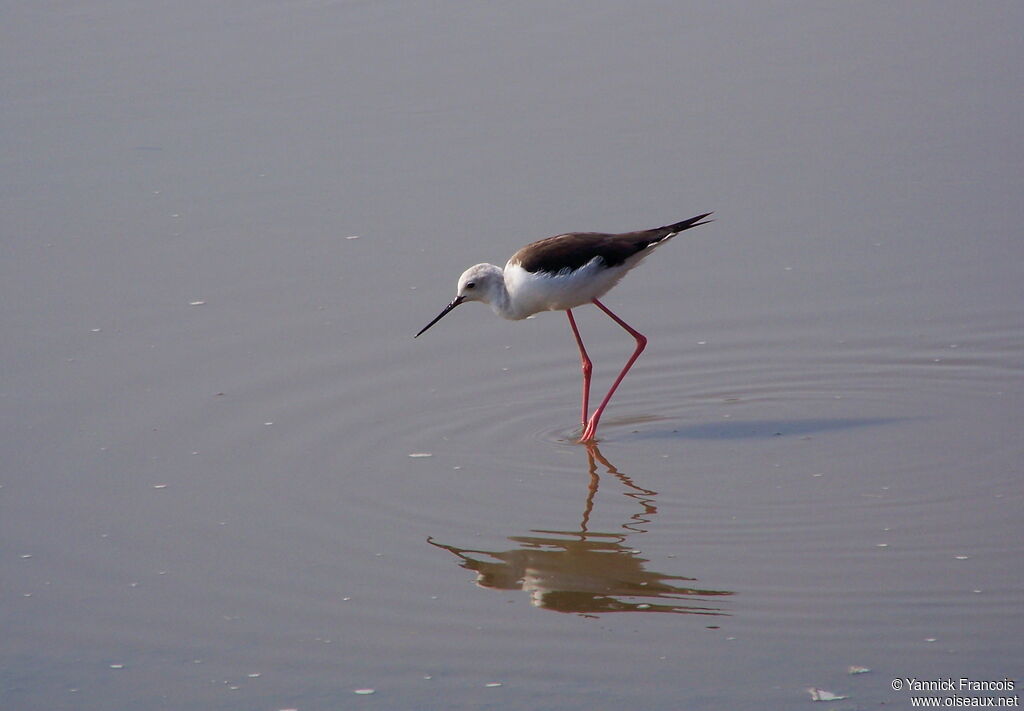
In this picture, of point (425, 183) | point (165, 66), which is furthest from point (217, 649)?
point (165, 66)

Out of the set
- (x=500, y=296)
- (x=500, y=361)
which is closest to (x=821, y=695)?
(x=500, y=296)

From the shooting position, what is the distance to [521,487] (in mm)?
6363

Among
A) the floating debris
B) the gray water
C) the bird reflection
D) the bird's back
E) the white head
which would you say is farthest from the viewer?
the white head

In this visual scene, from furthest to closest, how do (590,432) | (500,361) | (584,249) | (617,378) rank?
1. (500,361)
2. (617,378)
3. (584,249)
4. (590,432)

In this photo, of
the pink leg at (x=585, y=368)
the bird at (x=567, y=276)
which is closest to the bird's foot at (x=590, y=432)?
the bird at (x=567, y=276)

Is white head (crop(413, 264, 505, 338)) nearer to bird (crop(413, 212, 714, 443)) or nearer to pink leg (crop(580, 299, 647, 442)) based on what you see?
bird (crop(413, 212, 714, 443))

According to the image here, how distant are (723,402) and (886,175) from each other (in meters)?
2.75

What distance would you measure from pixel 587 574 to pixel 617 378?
1880 millimetres

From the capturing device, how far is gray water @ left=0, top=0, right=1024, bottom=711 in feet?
16.9

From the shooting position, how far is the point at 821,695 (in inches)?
182

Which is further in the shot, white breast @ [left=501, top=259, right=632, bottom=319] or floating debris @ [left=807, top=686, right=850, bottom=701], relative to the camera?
white breast @ [left=501, top=259, right=632, bottom=319]

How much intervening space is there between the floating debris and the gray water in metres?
0.05

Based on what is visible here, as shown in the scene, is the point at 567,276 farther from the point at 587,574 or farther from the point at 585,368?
the point at 587,574

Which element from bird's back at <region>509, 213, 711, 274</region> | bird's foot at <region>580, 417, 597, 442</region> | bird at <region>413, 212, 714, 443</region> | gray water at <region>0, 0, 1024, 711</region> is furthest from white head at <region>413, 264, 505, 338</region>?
bird's foot at <region>580, 417, 597, 442</region>
